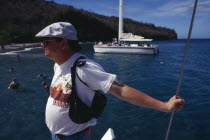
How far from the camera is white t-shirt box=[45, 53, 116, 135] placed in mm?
1582

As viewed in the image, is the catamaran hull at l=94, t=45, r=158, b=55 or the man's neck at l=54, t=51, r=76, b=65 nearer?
the man's neck at l=54, t=51, r=76, b=65

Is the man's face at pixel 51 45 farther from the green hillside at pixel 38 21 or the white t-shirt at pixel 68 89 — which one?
the green hillside at pixel 38 21

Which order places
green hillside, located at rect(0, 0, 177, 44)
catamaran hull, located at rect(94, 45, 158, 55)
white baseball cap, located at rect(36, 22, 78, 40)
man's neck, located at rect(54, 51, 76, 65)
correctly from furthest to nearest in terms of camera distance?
1. green hillside, located at rect(0, 0, 177, 44)
2. catamaran hull, located at rect(94, 45, 158, 55)
3. man's neck, located at rect(54, 51, 76, 65)
4. white baseball cap, located at rect(36, 22, 78, 40)

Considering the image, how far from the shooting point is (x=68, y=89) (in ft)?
5.84

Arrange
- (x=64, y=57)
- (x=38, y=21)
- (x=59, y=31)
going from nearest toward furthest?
(x=59, y=31), (x=64, y=57), (x=38, y=21)

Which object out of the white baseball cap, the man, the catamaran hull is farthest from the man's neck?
the catamaran hull

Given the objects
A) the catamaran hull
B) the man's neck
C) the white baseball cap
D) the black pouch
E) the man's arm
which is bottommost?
the catamaran hull

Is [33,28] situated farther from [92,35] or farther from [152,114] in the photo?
[152,114]

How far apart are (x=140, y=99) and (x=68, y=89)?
2.35 feet

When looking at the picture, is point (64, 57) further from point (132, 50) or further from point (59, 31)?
point (132, 50)

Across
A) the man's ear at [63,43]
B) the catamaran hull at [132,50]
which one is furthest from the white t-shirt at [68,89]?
the catamaran hull at [132,50]

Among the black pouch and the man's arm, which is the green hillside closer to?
the black pouch

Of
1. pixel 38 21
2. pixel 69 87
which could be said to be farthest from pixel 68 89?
pixel 38 21

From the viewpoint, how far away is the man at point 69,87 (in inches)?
61.3
